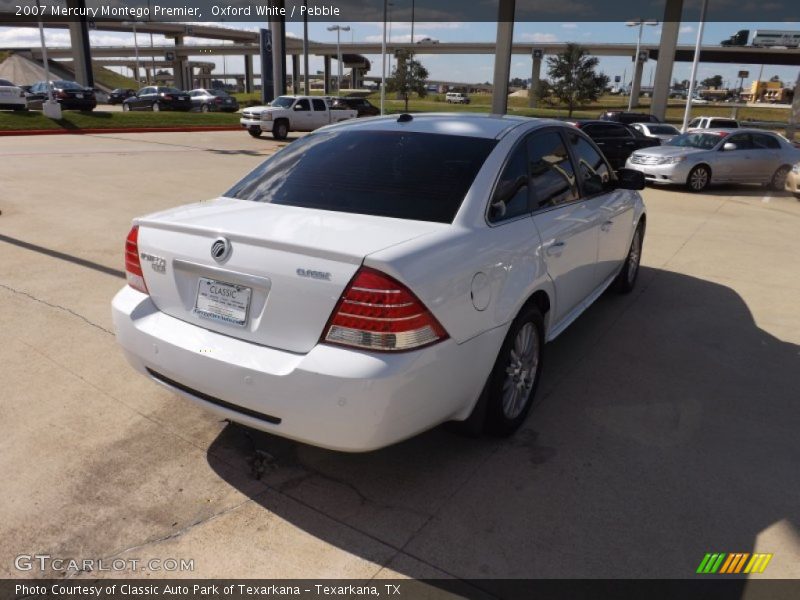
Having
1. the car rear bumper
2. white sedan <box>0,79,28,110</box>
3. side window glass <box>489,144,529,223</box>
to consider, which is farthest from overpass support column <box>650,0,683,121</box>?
the car rear bumper

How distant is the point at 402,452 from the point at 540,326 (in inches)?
42.5

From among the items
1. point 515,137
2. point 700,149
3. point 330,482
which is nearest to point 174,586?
point 330,482

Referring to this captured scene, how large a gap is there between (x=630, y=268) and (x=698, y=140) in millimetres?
11151

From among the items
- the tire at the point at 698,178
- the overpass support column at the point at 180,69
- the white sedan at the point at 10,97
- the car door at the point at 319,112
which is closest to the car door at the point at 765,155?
the tire at the point at 698,178

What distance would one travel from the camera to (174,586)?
2439mm

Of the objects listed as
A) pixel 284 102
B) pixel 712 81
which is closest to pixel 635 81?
pixel 284 102

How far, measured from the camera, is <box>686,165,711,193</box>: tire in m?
14.8

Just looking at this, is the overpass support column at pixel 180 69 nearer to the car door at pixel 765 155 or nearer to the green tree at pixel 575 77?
the green tree at pixel 575 77

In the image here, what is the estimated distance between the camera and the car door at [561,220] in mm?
3734

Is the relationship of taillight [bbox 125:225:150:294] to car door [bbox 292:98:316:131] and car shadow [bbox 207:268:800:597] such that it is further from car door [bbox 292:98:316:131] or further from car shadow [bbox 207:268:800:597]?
car door [bbox 292:98:316:131]

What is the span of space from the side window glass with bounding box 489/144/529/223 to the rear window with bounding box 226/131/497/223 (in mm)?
154

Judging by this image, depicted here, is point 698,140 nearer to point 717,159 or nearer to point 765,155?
point 717,159

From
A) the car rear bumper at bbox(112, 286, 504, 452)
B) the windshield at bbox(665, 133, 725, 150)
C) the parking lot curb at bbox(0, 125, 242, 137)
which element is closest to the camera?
the car rear bumper at bbox(112, 286, 504, 452)

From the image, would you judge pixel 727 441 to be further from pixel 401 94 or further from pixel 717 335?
pixel 401 94
